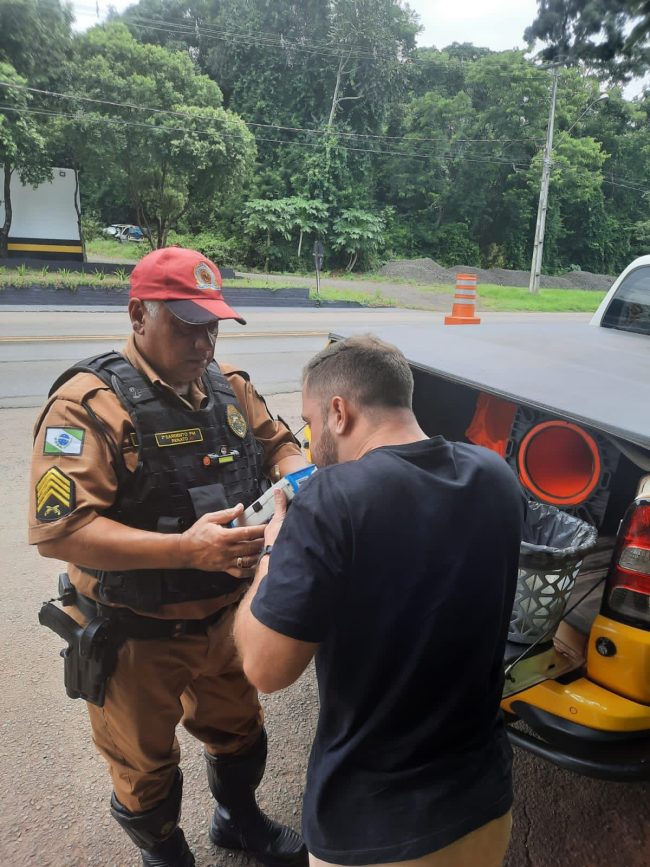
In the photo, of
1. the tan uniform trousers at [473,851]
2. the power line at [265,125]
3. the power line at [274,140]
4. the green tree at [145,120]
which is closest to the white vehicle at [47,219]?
the green tree at [145,120]

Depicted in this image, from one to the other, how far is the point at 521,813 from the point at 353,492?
188 cm

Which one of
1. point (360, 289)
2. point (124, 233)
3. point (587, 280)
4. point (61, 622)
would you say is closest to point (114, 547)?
point (61, 622)

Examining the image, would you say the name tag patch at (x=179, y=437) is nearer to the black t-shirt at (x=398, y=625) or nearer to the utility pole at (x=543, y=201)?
the black t-shirt at (x=398, y=625)

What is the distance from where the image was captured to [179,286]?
178 centimetres

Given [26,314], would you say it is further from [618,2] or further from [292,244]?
[292,244]

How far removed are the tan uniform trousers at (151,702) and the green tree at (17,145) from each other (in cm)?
1968

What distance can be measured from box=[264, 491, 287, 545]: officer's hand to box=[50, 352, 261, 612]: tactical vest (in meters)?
0.37

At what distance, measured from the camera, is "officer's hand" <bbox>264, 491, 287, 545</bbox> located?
1371 mm

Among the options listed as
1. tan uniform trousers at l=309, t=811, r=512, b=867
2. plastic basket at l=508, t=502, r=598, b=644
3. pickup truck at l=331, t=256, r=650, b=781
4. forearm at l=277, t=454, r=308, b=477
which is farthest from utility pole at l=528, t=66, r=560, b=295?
tan uniform trousers at l=309, t=811, r=512, b=867

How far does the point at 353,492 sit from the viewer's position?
109cm

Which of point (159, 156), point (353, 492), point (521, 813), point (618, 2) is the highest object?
point (159, 156)

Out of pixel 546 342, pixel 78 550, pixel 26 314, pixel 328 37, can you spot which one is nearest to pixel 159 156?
pixel 26 314

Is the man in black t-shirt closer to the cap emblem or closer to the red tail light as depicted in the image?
the cap emblem

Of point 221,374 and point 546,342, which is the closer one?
point 221,374
